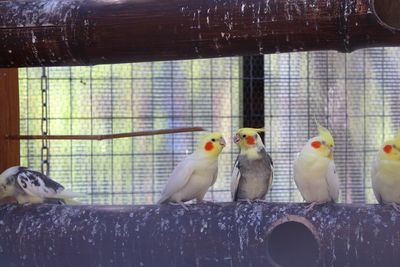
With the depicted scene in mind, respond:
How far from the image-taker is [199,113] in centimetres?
331

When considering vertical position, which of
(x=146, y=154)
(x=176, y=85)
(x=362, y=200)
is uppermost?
(x=176, y=85)

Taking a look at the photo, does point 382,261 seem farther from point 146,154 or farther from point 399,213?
point 146,154

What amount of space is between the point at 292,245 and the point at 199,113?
1.48 metres

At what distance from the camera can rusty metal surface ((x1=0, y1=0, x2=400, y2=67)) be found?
1517mm

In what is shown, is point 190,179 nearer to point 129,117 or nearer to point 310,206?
point 310,206

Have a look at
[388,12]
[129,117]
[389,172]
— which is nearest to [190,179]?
[389,172]

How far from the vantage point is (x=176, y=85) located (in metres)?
3.31

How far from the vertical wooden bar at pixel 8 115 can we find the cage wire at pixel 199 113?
0.73 meters

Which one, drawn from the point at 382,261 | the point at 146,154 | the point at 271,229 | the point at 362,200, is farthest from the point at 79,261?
the point at 362,200

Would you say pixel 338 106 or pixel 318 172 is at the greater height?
pixel 338 106

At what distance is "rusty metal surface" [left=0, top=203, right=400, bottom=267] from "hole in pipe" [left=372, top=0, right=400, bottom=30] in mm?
467

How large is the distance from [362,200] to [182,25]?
6.78 feet

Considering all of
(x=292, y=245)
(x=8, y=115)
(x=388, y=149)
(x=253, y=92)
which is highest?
(x=253, y=92)

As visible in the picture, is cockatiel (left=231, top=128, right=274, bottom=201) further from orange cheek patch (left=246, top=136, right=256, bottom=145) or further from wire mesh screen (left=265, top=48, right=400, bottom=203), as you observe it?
wire mesh screen (left=265, top=48, right=400, bottom=203)
